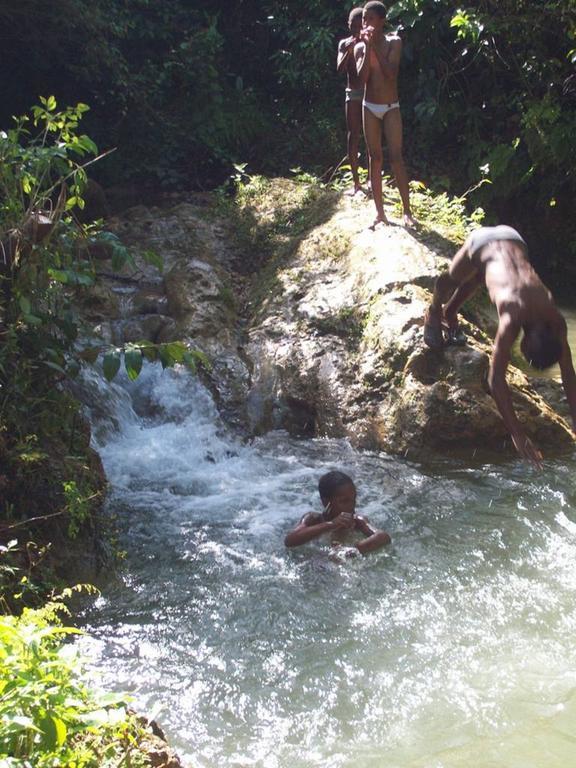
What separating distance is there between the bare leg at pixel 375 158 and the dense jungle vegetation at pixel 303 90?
3207 mm

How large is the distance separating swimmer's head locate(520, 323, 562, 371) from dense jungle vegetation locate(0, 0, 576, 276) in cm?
570

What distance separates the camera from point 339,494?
205 inches

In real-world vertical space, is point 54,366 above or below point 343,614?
above

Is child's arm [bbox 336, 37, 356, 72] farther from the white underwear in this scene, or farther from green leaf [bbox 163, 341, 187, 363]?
green leaf [bbox 163, 341, 187, 363]

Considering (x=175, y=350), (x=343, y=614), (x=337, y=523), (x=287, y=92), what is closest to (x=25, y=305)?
(x=175, y=350)

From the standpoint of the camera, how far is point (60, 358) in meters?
4.90

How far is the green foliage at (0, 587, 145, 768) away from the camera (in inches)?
85.4

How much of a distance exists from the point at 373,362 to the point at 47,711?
481 cm

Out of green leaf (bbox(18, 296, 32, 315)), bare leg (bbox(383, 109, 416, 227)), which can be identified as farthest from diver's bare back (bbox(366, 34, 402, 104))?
green leaf (bbox(18, 296, 32, 315))

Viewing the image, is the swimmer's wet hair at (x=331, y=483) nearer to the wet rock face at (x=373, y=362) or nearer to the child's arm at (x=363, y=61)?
the wet rock face at (x=373, y=362)

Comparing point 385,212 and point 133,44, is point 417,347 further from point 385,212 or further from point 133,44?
point 133,44

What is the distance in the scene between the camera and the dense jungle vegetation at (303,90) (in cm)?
1039

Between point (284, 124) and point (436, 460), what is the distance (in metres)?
7.90

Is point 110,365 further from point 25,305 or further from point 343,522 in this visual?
point 343,522
